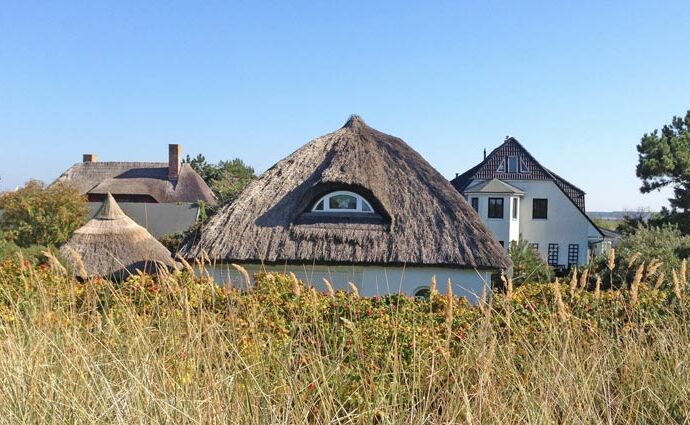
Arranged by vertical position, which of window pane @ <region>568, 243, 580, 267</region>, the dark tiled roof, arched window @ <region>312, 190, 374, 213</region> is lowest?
window pane @ <region>568, 243, 580, 267</region>

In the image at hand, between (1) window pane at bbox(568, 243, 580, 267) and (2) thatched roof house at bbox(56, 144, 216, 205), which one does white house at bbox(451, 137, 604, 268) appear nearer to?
(1) window pane at bbox(568, 243, 580, 267)

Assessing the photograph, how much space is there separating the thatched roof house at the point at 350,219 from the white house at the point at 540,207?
A: 55.2 ft

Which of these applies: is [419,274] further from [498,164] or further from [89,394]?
[498,164]

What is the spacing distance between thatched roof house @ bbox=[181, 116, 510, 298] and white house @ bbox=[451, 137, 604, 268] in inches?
662

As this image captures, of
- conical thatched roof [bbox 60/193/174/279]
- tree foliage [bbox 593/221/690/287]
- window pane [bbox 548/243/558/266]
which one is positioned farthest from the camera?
window pane [bbox 548/243/558/266]

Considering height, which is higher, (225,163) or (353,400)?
(225,163)

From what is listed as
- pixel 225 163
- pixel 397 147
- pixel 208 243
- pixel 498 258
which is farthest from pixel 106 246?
pixel 225 163

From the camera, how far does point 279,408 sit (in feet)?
6.85

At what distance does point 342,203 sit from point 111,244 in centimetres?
548

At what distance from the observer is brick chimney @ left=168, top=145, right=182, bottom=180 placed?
104ft

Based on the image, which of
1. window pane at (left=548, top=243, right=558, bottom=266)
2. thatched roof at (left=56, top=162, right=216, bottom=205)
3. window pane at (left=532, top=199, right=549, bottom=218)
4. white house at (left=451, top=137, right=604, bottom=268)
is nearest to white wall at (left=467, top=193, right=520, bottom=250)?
white house at (left=451, top=137, right=604, bottom=268)

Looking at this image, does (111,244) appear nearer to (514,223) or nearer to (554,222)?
(514,223)

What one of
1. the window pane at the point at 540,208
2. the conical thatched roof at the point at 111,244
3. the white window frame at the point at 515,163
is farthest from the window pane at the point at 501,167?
the conical thatched roof at the point at 111,244

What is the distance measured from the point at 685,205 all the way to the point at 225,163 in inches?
1329
